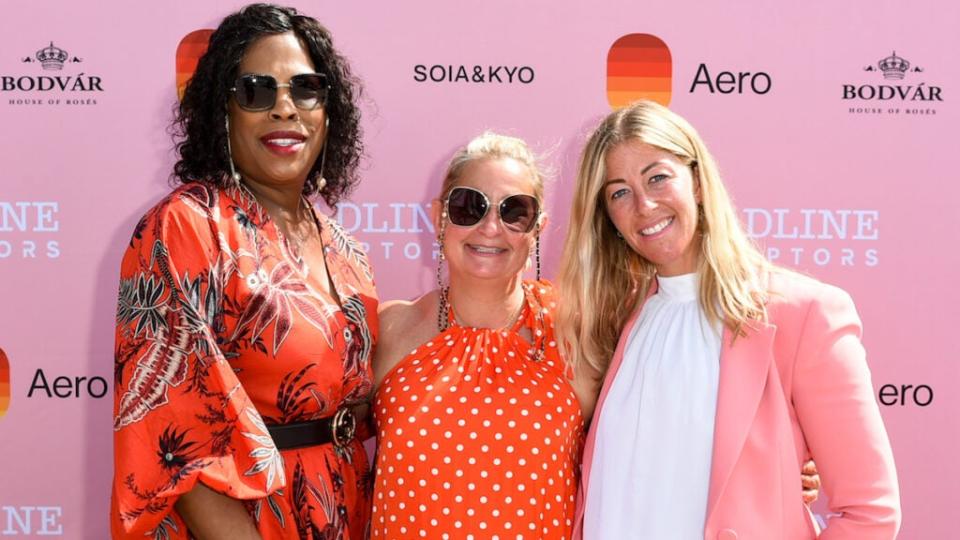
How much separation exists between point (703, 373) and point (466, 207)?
0.74m

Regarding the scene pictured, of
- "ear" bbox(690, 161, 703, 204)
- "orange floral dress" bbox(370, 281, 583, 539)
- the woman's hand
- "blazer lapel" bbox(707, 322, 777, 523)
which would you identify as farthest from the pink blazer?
"orange floral dress" bbox(370, 281, 583, 539)

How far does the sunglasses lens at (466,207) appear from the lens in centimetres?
238

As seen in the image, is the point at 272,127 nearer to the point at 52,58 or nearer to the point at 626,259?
the point at 626,259

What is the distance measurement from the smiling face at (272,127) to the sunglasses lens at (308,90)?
0.02m

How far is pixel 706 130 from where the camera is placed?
3.18m

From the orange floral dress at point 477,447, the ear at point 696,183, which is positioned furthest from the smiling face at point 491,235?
the ear at point 696,183

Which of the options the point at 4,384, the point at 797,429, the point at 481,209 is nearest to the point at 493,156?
the point at 481,209

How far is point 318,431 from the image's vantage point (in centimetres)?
212

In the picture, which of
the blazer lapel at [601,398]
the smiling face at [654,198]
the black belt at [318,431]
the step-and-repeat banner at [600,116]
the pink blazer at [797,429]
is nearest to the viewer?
the pink blazer at [797,429]

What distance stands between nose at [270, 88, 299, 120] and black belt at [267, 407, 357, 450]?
0.72 m

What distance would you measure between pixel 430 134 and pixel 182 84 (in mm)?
882

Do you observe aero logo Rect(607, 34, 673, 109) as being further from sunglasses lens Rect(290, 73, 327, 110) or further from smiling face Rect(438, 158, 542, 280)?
sunglasses lens Rect(290, 73, 327, 110)

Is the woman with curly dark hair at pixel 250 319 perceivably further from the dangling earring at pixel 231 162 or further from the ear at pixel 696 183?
the ear at pixel 696 183

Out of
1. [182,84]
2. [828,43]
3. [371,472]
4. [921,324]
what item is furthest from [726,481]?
[182,84]
